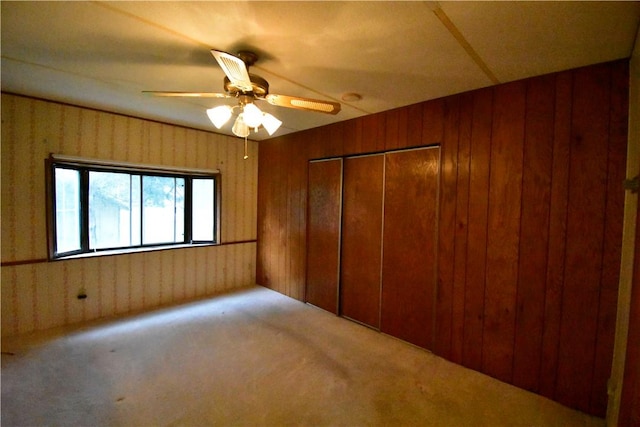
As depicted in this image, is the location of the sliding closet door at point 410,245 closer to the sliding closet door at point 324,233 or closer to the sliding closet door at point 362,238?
the sliding closet door at point 362,238

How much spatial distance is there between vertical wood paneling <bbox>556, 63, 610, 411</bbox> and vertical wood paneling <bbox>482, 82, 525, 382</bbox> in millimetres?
299

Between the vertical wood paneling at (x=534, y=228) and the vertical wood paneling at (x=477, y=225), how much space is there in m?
0.25

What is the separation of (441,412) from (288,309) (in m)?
2.11

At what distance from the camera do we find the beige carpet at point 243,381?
180 centimetres

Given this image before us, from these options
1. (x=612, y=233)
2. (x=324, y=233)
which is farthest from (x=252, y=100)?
(x=612, y=233)

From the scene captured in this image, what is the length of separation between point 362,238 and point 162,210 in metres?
2.69

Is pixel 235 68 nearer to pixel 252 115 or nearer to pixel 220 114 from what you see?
pixel 252 115

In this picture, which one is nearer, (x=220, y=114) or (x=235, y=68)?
(x=235, y=68)

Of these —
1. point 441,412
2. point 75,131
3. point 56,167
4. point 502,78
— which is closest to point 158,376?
point 441,412

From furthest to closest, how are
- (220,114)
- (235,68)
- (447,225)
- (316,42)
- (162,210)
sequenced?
(162,210), (447,225), (220,114), (316,42), (235,68)

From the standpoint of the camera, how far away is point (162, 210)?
3.78 metres

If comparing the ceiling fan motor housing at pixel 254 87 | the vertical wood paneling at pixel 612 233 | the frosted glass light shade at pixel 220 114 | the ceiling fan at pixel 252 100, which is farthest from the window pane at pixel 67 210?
the vertical wood paneling at pixel 612 233

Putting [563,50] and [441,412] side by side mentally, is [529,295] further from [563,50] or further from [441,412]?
[563,50]

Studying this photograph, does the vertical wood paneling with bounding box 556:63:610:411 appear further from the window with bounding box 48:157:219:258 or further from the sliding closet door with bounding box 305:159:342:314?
the window with bounding box 48:157:219:258
